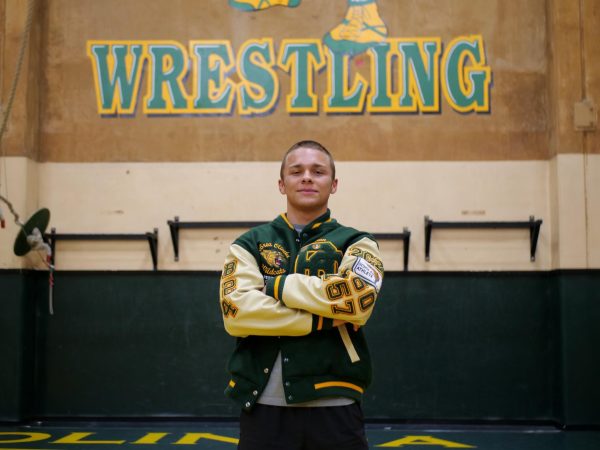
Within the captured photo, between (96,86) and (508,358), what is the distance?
376 cm

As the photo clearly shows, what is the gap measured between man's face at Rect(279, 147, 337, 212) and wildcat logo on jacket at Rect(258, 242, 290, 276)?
13 cm

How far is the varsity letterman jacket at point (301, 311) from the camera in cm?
191

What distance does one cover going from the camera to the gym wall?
5410 millimetres

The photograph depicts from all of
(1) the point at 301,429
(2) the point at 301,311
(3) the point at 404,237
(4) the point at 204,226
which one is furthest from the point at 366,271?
(4) the point at 204,226

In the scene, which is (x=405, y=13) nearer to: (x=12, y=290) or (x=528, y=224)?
(x=528, y=224)

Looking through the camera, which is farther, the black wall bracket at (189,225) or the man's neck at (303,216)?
the black wall bracket at (189,225)

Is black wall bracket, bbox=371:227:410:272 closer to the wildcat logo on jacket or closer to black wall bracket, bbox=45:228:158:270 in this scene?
black wall bracket, bbox=45:228:158:270

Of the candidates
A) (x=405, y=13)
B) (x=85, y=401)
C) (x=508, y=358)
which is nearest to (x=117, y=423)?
(x=85, y=401)

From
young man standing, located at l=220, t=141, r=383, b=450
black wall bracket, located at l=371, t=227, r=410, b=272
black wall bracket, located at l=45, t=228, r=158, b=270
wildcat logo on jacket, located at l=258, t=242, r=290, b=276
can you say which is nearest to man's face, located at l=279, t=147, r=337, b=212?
young man standing, located at l=220, t=141, r=383, b=450

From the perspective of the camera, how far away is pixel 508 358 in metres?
5.42

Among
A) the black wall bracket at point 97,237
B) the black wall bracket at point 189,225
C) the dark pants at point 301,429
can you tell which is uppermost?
the black wall bracket at point 189,225

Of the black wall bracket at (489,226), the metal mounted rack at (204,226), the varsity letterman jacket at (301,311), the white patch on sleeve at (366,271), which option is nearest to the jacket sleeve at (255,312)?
the varsity letterman jacket at (301,311)

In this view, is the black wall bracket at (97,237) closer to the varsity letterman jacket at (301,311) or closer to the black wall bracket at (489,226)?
the black wall bracket at (489,226)

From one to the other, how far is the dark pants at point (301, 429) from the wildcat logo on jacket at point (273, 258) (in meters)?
0.38
